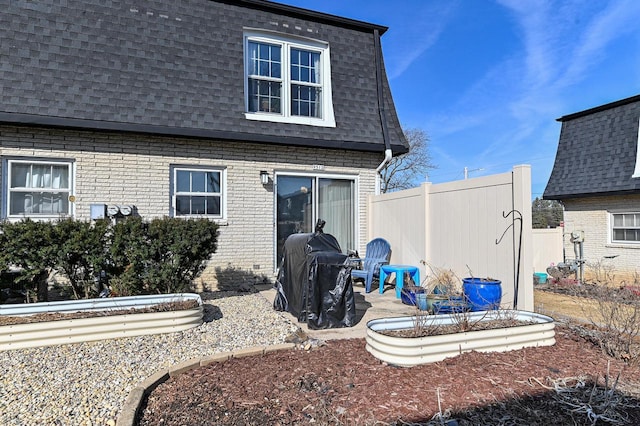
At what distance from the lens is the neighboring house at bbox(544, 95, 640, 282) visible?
10.2 metres

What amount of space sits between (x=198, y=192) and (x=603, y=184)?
10705 millimetres

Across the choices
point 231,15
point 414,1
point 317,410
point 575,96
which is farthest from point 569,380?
point 575,96

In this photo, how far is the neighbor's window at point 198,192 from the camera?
7332mm

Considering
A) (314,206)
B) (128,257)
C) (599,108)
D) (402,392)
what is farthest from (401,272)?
(599,108)

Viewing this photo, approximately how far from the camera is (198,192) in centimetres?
745

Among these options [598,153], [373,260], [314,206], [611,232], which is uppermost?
[598,153]

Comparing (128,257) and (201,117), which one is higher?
(201,117)

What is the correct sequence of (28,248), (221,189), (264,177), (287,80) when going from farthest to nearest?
1. (287,80)
2. (264,177)
3. (221,189)
4. (28,248)

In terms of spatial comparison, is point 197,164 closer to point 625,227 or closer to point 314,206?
point 314,206

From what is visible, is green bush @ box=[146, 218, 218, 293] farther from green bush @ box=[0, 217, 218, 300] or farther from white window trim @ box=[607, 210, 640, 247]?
white window trim @ box=[607, 210, 640, 247]

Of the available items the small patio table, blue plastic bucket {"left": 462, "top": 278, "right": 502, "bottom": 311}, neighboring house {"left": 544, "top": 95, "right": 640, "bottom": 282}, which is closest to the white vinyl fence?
the small patio table

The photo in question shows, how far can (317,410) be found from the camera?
2.61 metres

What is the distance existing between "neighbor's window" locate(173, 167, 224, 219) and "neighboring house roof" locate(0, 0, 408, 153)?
80cm

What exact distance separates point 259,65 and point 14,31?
4.23 metres
